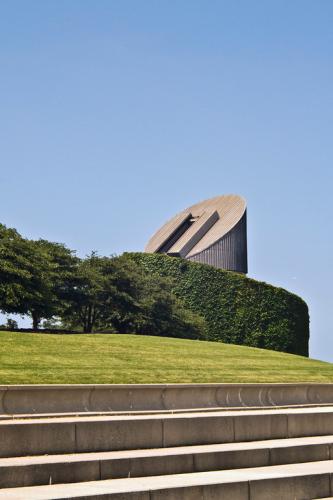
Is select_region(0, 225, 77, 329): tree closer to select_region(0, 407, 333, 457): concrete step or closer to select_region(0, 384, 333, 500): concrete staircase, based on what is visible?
Answer: select_region(0, 384, 333, 500): concrete staircase

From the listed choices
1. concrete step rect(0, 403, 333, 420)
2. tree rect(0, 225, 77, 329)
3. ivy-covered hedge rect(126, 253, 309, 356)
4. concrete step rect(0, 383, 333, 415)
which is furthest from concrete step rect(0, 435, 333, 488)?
ivy-covered hedge rect(126, 253, 309, 356)

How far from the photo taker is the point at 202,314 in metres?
61.1

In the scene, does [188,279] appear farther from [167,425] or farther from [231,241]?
[167,425]

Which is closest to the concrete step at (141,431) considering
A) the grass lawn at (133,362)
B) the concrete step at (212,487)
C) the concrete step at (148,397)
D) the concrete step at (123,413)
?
the concrete step at (212,487)

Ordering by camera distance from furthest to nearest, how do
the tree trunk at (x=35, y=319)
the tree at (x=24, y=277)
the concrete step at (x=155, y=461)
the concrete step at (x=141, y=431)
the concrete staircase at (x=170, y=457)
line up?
the tree trunk at (x=35, y=319) → the tree at (x=24, y=277) → the concrete step at (x=141, y=431) → the concrete step at (x=155, y=461) → the concrete staircase at (x=170, y=457)

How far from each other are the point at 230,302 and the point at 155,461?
4942 cm

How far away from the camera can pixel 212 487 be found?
11.0 m

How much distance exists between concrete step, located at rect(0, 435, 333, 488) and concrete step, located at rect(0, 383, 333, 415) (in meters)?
6.48

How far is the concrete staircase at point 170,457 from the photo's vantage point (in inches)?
416

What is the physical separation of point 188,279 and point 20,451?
49806 mm

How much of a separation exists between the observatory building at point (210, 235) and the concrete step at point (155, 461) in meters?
56.3

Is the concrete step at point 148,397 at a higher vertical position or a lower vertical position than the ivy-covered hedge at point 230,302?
lower

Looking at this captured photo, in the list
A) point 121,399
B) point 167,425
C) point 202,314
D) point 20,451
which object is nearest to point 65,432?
point 20,451

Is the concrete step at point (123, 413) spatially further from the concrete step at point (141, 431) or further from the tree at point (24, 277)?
the tree at point (24, 277)
